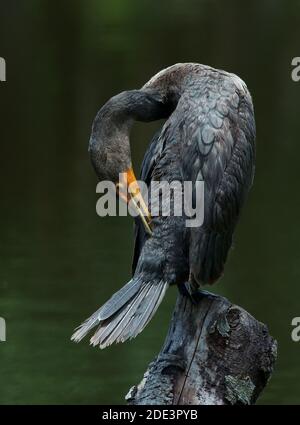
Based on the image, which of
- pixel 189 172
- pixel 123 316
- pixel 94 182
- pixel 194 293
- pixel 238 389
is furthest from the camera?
pixel 94 182

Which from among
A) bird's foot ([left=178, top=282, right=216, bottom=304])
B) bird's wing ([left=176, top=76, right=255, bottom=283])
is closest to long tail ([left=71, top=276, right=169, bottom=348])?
bird's foot ([left=178, top=282, right=216, bottom=304])

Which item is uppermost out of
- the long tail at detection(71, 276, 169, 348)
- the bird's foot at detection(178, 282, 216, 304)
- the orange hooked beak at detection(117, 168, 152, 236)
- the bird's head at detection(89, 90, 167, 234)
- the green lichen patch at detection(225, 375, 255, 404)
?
the bird's head at detection(89, 90, 167, 234)

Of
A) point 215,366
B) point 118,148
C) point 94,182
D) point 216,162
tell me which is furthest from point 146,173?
point 94,182

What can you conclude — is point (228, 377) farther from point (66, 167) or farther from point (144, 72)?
point (144, 72)

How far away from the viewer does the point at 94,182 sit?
52.2 feet

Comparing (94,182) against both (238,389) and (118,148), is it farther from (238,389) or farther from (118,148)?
(238,389)

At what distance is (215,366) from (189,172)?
1138mm

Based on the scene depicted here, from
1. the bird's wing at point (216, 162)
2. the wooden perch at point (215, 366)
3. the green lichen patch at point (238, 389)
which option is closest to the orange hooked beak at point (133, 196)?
the bird's wing at point (216, 162)

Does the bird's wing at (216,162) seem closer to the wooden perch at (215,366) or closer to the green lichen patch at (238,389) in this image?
the wooden perch at (215,366)

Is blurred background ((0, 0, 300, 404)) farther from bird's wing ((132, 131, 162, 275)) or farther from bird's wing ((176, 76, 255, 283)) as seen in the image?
bird's wing ((176, 76, 255, 283))

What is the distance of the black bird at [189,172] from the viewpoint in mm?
6777

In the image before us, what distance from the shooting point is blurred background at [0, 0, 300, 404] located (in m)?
11.1

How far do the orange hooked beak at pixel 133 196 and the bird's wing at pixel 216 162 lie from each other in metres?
0.24
